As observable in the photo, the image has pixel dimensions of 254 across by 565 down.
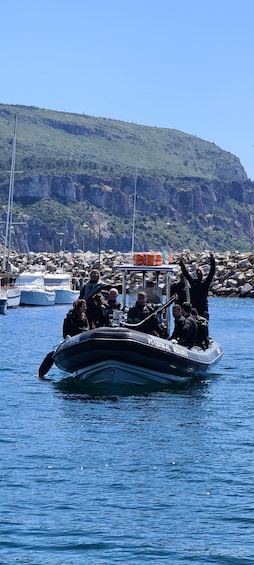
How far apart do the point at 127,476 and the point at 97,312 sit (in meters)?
9.13

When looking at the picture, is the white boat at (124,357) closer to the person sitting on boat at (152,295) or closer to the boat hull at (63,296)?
the person sitting on boat at (152,295)

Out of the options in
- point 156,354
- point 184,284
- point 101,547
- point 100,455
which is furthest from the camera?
point 184,284

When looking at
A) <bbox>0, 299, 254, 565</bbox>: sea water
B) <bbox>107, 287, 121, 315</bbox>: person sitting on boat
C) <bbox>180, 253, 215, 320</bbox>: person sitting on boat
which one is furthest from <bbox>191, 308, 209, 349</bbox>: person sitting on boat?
<bbox>107, 287, 121, 315</bbox>: person sitting on boat

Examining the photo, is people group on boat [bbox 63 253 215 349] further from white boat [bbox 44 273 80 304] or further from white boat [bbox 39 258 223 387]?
white boat [bbox 44 273 80 304]

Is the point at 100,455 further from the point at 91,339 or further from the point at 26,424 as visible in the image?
the point at 91,339

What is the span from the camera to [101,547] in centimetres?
1214

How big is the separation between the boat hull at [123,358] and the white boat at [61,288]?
52.8m

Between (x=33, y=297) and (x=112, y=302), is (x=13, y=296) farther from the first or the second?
(x=112, y=302)

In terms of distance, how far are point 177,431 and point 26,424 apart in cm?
243

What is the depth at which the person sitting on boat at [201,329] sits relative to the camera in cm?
2478

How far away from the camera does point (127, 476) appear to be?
15.0 m

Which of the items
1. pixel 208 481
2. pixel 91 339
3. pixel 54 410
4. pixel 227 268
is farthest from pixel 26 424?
pixel 227 268

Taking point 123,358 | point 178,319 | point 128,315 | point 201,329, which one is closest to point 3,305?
point 201,329

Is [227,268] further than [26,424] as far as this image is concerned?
Yes
